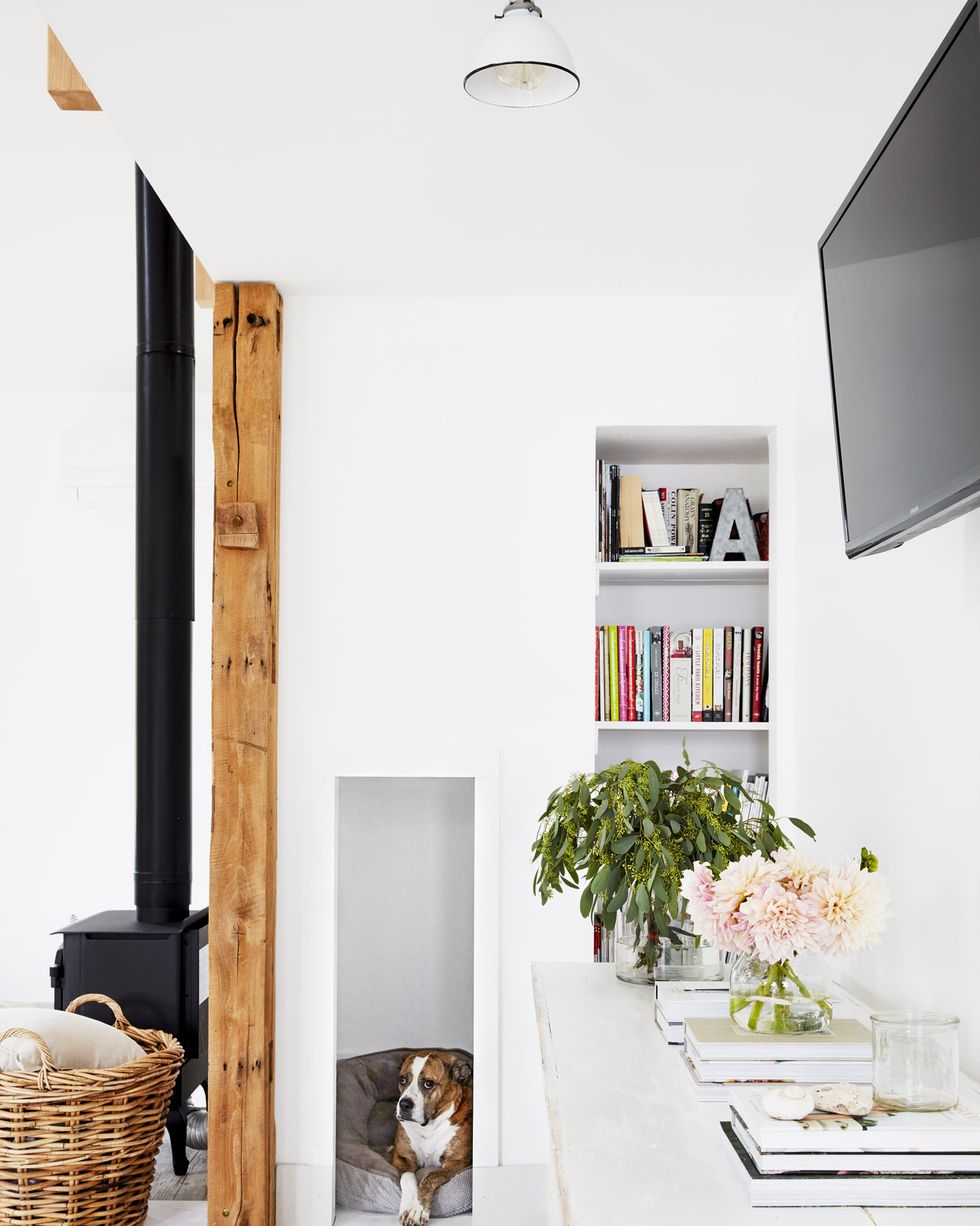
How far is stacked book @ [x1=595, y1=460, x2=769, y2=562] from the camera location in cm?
313

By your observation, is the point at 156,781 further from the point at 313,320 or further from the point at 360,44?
the point at 360,44

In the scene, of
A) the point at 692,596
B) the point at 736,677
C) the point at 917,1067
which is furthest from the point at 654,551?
the point at 917,1067

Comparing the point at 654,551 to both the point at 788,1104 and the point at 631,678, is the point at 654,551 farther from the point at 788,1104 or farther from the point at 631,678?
the point at 788,1104

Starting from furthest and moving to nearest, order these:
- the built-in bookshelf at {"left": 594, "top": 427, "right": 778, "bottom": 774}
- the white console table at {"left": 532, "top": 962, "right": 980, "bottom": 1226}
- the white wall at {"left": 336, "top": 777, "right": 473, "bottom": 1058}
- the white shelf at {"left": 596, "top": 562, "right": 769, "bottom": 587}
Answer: the built-in bookshelf at {"left": 594, "top": 427, "right": 778, "bottom": 774} → the white shelf at {"left": 596, "top": 562, "right": 769, "bottom": 587} → the white wall at {"left": 336, "top": 777, "right": 473, "bottom": 1058} → the white console table at {"left": 532, "top": 962, "right": 980, "bottom": 1226}

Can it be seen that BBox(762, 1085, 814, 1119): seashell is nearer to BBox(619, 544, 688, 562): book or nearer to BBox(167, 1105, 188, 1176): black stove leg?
BBox(619, 544, 688, 562): book

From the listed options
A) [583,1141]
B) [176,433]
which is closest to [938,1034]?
[583,1141]

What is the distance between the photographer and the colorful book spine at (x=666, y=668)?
3.12 meters

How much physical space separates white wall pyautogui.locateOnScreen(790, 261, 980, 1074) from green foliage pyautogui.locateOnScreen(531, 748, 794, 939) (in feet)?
0.77

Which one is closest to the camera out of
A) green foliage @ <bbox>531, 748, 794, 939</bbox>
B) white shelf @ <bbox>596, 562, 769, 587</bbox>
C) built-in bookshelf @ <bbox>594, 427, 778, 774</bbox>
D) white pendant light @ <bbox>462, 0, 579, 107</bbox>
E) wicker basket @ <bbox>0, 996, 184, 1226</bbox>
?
white pendant light @ <bbox>462, 0, 579, 107</bbox>

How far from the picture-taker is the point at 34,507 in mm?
4770

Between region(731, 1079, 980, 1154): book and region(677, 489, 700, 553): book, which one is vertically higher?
region(677, 489, 700, 553): book

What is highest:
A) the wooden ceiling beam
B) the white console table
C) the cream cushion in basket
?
the wooden ceiling beam

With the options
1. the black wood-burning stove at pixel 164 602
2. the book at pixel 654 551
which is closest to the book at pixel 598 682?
the book at pixel 654 551

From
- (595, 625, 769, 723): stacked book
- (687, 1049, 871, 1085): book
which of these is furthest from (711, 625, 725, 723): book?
(687, 1049, 871, 1085): book
